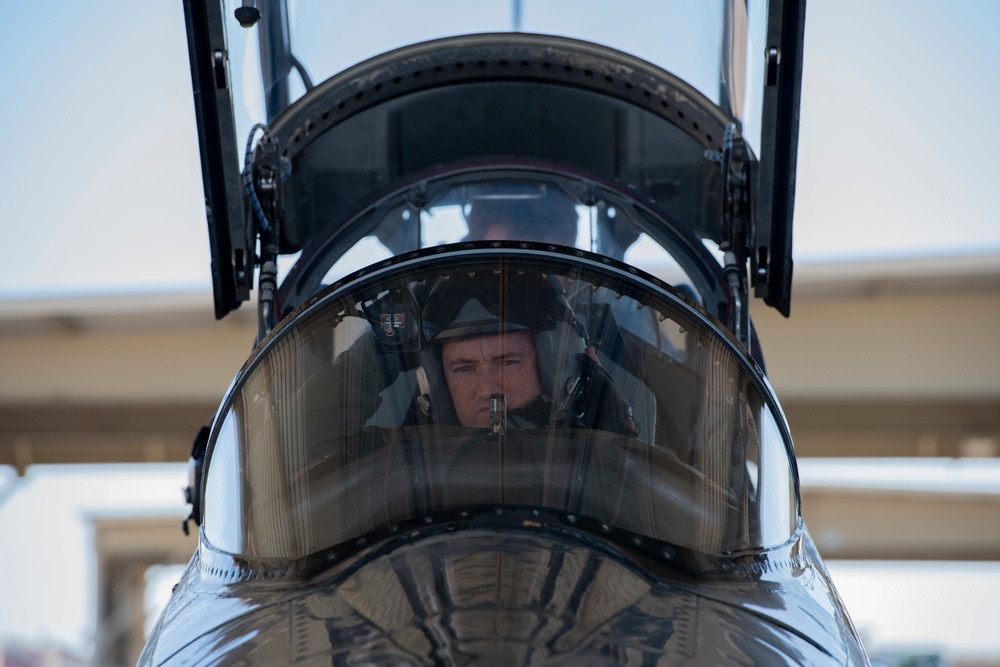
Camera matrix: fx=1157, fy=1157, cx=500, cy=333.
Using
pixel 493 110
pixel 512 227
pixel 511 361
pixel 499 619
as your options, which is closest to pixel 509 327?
pixel 511 361

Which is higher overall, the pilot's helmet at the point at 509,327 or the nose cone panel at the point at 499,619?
the pilot's helmet at the point at 509,327

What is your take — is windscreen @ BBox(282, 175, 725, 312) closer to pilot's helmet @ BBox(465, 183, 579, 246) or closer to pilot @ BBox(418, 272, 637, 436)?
pilot's helmet @ BBox(465, 183, 579, 246)

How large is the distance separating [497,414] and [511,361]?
15 cm

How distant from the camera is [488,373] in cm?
312

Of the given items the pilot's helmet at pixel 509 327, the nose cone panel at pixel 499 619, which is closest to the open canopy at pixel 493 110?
the pilot's helmet at pixel 509 327

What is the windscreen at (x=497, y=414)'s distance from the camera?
10.0 ft

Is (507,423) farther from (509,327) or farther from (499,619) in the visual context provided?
(499,619)

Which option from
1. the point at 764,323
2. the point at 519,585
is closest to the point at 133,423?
the point at 764,323

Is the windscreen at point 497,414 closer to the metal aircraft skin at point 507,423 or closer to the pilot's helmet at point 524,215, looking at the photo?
the metal aircraft skin at point 507,423

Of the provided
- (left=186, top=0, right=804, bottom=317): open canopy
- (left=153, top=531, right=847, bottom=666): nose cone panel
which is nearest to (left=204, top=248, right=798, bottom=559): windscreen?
(left=153, top=531, right=847, bottom=666): nose cone panel

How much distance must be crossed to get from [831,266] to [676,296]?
8.93 m

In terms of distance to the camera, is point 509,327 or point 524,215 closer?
point 509,327

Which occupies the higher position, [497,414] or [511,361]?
[511,361]

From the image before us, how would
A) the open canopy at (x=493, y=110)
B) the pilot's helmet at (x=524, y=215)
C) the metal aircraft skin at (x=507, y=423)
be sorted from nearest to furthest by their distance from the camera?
the metal aircraft skin at (x=507, y=423)
the pilot's helmet at (x=524, y=215)
the open canopy at (x=493, y=110)
